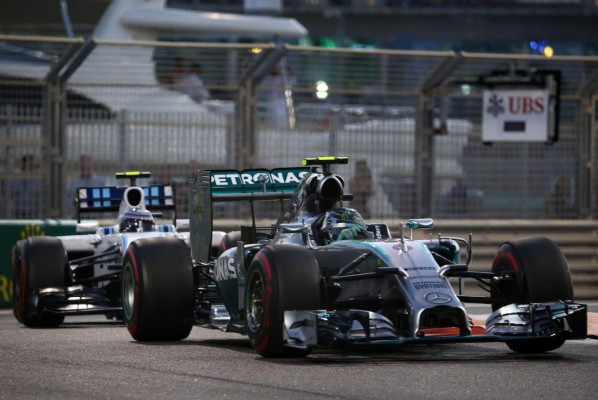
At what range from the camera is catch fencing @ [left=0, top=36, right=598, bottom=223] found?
1800cm

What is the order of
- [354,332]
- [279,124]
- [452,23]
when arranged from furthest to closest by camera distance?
[452,23] → [279,124] → [354,332]

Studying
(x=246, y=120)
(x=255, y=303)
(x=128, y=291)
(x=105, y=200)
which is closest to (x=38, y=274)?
(x=105, y=200)

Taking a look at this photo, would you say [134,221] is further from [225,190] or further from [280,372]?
[280,372]

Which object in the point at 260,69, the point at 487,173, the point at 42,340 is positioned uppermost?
the point at 260,69

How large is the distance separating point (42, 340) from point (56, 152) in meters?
5.46

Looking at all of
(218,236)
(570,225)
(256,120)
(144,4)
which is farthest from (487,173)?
(144,4)

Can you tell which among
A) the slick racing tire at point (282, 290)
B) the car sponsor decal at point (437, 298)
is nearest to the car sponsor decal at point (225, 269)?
the slick racing tire at point (282, 290)

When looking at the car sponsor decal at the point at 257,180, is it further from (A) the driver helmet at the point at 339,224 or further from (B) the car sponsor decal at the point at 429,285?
(B) the car sponsor decal at the point at 429,285

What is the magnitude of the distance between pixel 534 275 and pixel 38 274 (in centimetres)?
566

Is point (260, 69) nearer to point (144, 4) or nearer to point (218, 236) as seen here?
point (218, 236)

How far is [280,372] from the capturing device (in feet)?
32.6

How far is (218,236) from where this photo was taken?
52.9 ft

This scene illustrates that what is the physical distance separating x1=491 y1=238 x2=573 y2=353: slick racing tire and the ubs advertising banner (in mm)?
7242

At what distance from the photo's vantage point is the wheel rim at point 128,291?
13.0 m
